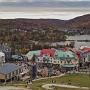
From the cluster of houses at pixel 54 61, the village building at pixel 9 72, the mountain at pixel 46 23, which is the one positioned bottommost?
the village building at pixel 9 72

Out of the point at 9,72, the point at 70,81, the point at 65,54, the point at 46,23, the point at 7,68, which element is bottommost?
the point at 70,81

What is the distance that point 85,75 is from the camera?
17.4 m

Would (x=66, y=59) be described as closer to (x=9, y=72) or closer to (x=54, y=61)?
(x=54, y=61)

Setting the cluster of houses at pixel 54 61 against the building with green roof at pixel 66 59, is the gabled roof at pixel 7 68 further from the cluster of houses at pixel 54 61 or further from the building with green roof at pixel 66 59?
the building with green roof at pixel 66 59

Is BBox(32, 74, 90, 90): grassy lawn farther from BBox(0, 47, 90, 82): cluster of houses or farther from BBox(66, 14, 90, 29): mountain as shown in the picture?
BBox(66, 14, 90, 29): mountain

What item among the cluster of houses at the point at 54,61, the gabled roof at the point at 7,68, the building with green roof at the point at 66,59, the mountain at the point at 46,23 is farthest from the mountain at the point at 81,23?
the gabled roof at the point at 7,68

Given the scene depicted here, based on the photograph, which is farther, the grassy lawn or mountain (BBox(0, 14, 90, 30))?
mountain (BBox(0, 14, 90, 30))

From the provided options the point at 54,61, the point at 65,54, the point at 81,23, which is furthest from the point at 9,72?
the point at 81,23

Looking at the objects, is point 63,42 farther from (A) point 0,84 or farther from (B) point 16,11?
(A) point 0,84

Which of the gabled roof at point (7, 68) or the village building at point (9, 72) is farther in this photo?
the gabled roof at point (7, 68)

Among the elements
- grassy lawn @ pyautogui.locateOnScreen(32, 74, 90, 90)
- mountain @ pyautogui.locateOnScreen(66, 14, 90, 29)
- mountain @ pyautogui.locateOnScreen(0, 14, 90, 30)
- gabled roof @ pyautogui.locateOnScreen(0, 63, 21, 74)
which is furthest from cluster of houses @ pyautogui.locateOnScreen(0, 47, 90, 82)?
mountain @ pyautogui.locateOnScreen(66, 14, 90, 29)

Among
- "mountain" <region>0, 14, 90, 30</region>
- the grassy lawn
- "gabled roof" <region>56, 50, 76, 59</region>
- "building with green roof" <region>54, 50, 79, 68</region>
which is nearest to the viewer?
the grassy lawn

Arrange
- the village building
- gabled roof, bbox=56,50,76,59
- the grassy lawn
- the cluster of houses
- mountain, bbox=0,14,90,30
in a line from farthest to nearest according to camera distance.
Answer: mountain, bbox=0,14,90,30 → gabled roof, bbox=56,50,76,59 → the cluster of houses → the village building → the grassy lawn

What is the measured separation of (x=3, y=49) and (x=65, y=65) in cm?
361
